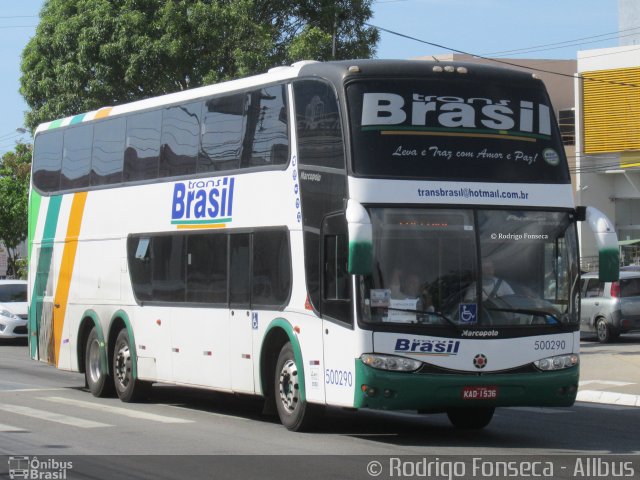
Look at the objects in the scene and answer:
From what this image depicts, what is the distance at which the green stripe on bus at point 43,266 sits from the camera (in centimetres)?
1966

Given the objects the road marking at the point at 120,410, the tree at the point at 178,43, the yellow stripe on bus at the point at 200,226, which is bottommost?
the road marking at the point at 120,410

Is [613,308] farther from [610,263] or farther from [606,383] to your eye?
[610,263]

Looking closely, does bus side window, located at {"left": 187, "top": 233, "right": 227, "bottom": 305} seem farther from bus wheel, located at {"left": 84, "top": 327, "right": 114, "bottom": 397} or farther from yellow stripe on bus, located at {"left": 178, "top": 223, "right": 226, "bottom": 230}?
bus wheel, located at {"left": 84, "top": 327, "right": 114, "bottom": 397}

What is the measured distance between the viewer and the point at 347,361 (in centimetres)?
1210

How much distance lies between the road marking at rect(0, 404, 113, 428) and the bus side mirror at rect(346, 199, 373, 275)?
4143mm

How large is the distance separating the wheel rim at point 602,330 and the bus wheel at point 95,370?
14.7 m

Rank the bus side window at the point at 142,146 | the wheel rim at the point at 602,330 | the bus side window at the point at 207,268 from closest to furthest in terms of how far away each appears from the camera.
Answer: the bus side window at the point at 207,268, the bus side window at the point at 142,146, the wheel rim at the point at 602,330

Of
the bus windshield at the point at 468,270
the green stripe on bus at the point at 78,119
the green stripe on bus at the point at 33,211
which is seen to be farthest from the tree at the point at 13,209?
the bus windshield at the point at 468,270

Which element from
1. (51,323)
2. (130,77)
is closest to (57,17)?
(130,77)

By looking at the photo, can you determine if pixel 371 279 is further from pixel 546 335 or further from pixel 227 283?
pixel 227 283

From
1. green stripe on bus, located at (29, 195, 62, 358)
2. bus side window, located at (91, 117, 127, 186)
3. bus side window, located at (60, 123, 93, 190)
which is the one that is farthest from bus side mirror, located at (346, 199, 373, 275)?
green stripe on bus, located at (29, 195, 62, 358)

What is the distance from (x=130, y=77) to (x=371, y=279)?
18.6m

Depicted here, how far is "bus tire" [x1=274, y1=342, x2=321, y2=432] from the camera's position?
13.1 m

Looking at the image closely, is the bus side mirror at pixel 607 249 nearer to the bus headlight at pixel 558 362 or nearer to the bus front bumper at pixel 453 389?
the bus headlight at pixel 558 362
